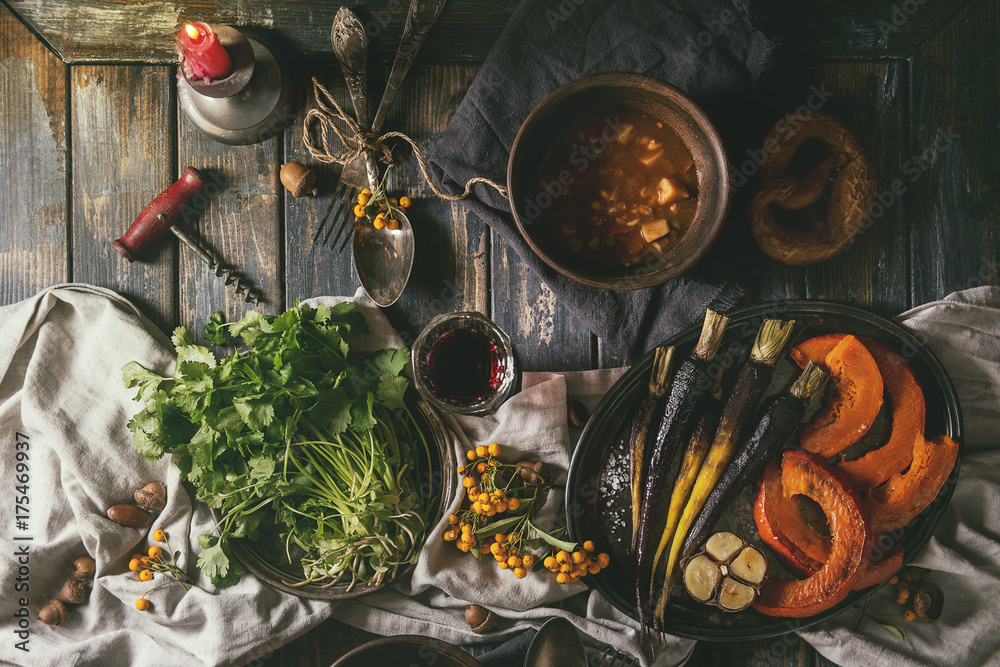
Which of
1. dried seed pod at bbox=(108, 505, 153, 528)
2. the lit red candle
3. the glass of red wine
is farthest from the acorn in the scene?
dried seed pod at bbox=(108, 505, 153, 528)

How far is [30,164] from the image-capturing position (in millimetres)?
1596

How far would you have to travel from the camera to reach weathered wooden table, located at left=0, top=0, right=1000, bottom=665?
1533mm

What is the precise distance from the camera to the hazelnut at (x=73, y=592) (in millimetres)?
1502

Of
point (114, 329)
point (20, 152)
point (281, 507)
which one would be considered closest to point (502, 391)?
point (281, 507)

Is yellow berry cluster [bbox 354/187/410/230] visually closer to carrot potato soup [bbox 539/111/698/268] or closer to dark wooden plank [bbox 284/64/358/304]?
dark wooden plank [bbox 284/64/358/304]

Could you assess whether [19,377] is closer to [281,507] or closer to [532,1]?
[281,507]

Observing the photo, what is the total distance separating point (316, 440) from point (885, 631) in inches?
60.1

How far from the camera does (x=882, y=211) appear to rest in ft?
5.15

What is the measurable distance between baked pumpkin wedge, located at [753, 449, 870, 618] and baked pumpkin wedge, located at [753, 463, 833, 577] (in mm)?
27

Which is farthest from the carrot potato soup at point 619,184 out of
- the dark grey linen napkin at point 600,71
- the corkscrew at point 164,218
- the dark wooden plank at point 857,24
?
the corkscrew at point 164,218

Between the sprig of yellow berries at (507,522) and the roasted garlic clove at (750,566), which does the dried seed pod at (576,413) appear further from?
the roasted garlic clove at (750,566)

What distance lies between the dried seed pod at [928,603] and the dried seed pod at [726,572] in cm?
47

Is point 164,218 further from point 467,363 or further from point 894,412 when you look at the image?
point 894,412

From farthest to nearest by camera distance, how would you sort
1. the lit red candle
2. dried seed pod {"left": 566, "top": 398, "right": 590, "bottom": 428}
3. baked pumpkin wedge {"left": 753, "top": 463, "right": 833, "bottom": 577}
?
dried seed pod {"left": 566, "top": 398, "right": 590, "bottom": 428} < baked pumpkin wedge {"left": 753, "top": 463, "right": 833, "bottom": 577} < the lit red candle
